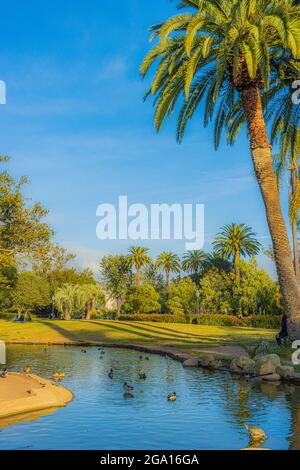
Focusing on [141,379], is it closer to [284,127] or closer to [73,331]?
[284,127]

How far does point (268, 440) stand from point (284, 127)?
61.9ft

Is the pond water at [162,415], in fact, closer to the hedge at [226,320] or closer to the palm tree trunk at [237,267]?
the hedge at [226,320]

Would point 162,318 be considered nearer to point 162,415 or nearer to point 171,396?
point 171,396

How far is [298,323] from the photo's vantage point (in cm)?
2255

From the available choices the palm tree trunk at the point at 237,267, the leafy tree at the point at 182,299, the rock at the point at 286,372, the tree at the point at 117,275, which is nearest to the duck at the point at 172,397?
the rock at the point at 286,372

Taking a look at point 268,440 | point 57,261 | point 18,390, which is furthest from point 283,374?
point 57,261

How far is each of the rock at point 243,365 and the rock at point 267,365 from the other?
912mm

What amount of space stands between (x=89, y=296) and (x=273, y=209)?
61413 millimetres

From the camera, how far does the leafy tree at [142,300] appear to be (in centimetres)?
8244

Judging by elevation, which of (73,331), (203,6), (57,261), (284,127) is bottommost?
(73,331)

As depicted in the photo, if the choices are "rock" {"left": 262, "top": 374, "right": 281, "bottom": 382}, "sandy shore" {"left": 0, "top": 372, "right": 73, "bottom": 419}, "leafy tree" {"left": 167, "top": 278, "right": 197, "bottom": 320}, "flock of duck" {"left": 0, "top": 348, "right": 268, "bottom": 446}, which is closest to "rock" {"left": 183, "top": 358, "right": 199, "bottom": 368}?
"flock of duck" {"left": 0, "top": 348, "right": 268, "bottom": 446}

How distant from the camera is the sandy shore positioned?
13.5 metres

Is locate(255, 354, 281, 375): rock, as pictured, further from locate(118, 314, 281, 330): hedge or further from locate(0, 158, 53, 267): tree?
locate(118, 314, 281, 330): hedge

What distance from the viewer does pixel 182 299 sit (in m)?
86.0
